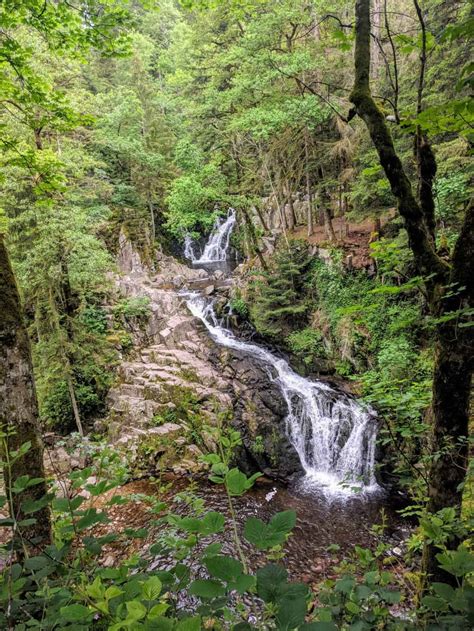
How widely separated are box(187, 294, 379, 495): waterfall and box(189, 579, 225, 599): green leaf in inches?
289

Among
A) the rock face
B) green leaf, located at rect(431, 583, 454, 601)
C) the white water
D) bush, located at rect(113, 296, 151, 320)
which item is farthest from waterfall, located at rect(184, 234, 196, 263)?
green leaf, located at rect(431, 583, 454, 601)

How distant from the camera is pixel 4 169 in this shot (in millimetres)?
7449

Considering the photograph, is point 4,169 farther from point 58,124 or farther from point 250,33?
point 250,33

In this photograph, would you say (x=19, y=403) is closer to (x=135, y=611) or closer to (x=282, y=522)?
(x=135, y=611)

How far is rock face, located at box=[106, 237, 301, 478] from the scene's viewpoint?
8.38 m

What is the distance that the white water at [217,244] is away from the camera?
66.4 feet

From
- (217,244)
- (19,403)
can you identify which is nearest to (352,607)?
(19,403)

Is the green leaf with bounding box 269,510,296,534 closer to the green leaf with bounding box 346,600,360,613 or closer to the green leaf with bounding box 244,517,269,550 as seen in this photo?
the green leaf with bounding box 244,517,269,550

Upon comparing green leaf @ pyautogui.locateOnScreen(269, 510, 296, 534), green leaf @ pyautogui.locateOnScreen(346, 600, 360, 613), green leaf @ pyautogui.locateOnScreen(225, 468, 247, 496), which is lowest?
green leaf @ pyautogui.locateOnScreen(346, 600, 360, 613)

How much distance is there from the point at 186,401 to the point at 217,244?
13067mm

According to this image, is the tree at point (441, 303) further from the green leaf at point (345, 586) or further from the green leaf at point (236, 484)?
the green leaf at point (236, 484)

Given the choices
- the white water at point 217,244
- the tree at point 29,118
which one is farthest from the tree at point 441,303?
the white water at point 217,244

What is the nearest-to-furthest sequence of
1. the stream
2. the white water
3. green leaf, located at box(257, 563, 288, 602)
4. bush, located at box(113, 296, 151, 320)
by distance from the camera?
Result: green leaf, located at box(257, 563, 288, 602) → the stream → bush, located at box(113, 296, 151, 320) → the white water

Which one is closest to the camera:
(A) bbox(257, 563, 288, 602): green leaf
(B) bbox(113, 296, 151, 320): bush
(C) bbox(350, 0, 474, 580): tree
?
(A) bbox(257, 563, 288, 602): green leaf
